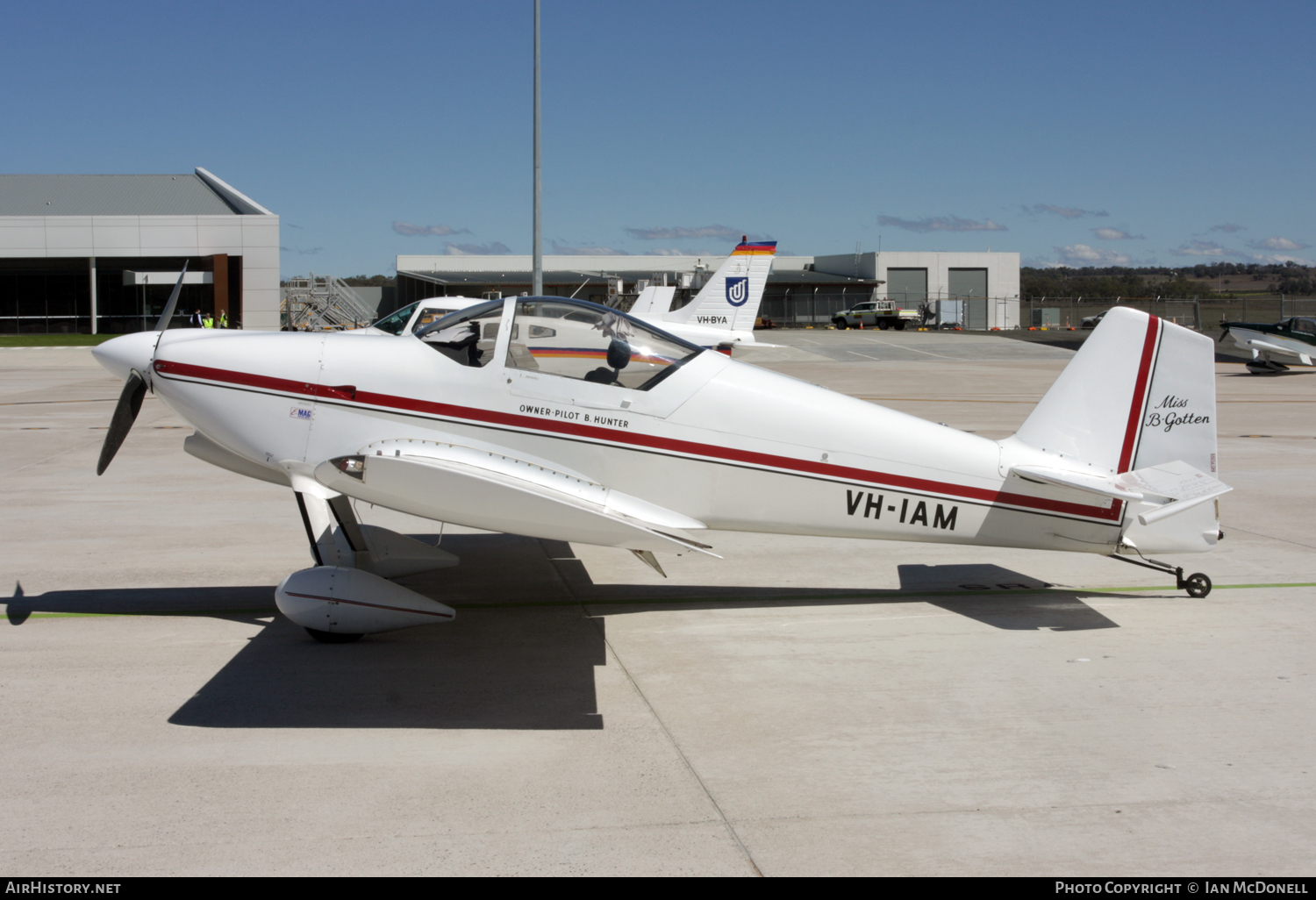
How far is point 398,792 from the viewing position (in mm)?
4227

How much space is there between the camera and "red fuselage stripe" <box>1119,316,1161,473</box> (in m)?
6.76

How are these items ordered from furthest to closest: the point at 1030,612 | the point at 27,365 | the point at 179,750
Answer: the point at 27,365
the point at 1030,612
the point at 179,750

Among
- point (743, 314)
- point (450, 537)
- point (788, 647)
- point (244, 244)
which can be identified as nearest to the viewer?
point (788, 647)

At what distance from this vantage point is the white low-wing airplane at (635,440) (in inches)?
241

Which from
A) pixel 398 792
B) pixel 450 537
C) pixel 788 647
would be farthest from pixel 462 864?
pixel 450 537

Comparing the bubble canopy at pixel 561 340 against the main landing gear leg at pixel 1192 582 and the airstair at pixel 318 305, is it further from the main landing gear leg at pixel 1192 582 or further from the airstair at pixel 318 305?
the airstair at pixel 318 305

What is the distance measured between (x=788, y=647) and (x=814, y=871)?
265 centimetres

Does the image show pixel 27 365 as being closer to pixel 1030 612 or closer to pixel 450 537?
pixel 450 537

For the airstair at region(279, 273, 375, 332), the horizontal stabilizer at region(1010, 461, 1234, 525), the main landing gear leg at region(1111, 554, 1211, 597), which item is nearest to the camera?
the horizontal stabilizer at region(1010, 461, 1234, 525)

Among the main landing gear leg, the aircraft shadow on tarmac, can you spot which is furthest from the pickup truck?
the aircraft shadow on tarmac

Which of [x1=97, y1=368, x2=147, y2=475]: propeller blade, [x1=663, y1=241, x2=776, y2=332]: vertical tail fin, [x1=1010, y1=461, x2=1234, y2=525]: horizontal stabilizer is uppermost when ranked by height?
[x1=663, y1=241, x2=776, y2=332]: vertical tail fin

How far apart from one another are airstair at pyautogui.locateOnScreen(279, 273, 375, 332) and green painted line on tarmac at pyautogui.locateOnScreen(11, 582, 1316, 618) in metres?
39.9

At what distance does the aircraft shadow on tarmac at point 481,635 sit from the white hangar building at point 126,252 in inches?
1716

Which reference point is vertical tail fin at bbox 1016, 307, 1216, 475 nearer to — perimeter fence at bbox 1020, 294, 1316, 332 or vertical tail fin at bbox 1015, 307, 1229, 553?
vertical tail fin at bbox 1015, 307, 1229, 553
